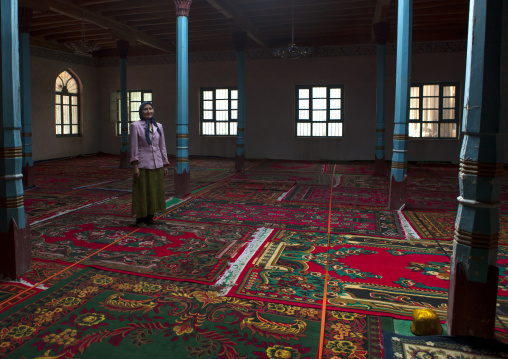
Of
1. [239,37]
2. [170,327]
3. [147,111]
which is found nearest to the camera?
[170,327]

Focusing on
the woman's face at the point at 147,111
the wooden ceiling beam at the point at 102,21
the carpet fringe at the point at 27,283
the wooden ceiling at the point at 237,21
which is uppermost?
the wooden ceiling at the point at 237,21

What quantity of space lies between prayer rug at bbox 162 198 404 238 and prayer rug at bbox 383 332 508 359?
207cm

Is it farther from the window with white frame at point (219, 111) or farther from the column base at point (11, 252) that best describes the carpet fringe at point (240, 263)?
the window with white frame at point (219, 111)

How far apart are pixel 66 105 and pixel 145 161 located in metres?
10.2

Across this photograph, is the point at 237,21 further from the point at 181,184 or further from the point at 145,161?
the point at 145,161

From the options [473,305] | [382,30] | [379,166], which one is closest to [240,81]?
[382,30]

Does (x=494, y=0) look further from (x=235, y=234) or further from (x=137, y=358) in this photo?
(x=235, y=234)

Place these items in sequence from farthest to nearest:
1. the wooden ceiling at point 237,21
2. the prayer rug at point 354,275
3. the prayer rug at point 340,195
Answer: the wooden ceiling at point 237,21, the prayer rug at point 340,195, the prayer rug at point 354,275

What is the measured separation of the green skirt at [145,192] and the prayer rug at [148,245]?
189 millimetres

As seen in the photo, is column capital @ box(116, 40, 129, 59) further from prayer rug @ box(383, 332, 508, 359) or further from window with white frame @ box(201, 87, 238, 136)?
prayer rug @ box(383, 332, 508, 359)

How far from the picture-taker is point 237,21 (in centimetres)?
898

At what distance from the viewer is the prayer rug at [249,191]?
610 centimetres

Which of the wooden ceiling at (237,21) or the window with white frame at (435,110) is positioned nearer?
the wooden ceiling at (237,21)

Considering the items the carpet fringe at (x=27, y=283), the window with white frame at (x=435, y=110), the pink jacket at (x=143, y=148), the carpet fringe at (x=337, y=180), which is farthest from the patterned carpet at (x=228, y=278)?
the window with white frame at (x=435, y=110)
